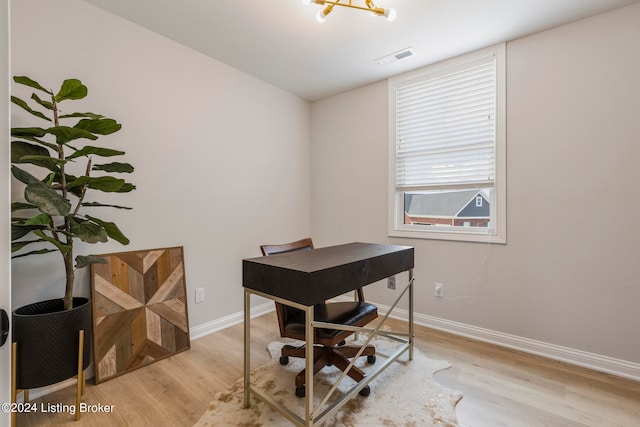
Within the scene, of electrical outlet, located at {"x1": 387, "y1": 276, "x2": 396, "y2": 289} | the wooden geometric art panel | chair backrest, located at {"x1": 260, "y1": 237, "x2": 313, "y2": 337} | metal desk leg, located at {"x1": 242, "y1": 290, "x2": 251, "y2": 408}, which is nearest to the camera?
metal desk leg, located at {"x1": 242, "y1": 290, "x2": 251, "y2": 408}

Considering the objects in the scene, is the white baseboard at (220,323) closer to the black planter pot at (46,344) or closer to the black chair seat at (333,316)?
the black planter pot at (46,344)

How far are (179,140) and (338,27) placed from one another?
156 centimetres

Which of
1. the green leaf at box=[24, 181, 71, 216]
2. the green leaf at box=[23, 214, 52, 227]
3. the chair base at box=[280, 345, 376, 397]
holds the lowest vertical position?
the chair base at box=[280, 345, 376, 397]

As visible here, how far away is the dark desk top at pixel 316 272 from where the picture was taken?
1.40 meters

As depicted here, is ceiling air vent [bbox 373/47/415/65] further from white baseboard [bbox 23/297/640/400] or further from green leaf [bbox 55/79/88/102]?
white baseboard [bbox 23/297/640/400]

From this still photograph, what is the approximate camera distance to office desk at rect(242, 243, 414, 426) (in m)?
1.40

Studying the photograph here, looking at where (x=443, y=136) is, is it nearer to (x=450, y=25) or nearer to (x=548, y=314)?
(x=450, y=25)

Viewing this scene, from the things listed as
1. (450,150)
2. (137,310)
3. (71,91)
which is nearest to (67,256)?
(137,310)

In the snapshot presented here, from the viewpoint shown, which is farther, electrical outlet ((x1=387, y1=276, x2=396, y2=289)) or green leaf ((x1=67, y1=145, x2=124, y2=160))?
electrical outlet ((x1=387, y1=276, x2=396, y2=289))

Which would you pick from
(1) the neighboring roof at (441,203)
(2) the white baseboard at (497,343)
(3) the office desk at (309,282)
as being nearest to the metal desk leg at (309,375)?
(3) the office desk at (309,282)

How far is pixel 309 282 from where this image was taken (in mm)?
1368

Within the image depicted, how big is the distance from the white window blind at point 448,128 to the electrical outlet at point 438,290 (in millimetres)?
942

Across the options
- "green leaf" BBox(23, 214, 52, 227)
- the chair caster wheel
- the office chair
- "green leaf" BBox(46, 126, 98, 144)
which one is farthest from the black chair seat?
"green leaf" BBox(46, 126, 98, 144)

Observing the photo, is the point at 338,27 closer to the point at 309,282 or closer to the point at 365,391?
the point at 309,282
